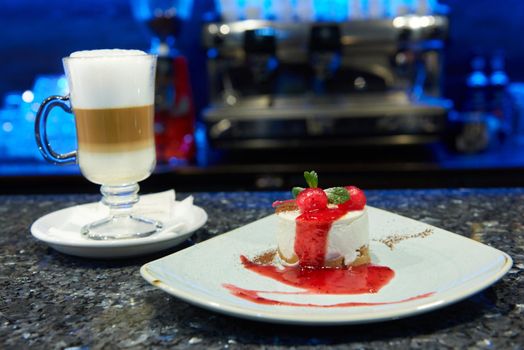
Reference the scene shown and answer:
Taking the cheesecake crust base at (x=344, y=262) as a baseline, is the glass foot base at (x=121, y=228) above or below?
above

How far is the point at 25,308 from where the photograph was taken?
0.93 meters

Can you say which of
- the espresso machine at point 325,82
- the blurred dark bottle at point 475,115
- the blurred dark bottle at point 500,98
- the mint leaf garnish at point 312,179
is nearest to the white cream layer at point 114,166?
the mint leaf garnish at point 312,179

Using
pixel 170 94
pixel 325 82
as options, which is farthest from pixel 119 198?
pixel 325 82

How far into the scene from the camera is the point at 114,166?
1.24 metres

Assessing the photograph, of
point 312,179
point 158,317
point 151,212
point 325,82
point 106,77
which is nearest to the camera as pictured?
point 158,317

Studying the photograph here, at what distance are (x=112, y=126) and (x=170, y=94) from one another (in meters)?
1.57

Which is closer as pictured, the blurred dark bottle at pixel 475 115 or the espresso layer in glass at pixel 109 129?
the espresso layer in glass at pixel 109 129

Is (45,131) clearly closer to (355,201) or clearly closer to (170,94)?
(355,201)

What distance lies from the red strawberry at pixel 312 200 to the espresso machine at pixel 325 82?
167cm

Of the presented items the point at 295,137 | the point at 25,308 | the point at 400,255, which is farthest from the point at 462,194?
the point at 295,137

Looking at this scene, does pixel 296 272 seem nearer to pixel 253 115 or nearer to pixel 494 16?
pixel 253 115

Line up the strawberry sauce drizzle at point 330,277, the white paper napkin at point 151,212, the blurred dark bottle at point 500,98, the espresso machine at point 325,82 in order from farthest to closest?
the blurred dark bottle at point 500,98 < the espresso machine at point 325,82 < the white paper napkin at point 151,212 < the strawberry sauce drizzle at point 330,277

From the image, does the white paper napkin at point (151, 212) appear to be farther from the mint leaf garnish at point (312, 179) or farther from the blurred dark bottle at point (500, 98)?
the blurred dark bottle at point (500, 98)

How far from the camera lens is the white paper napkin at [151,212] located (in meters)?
1.29
